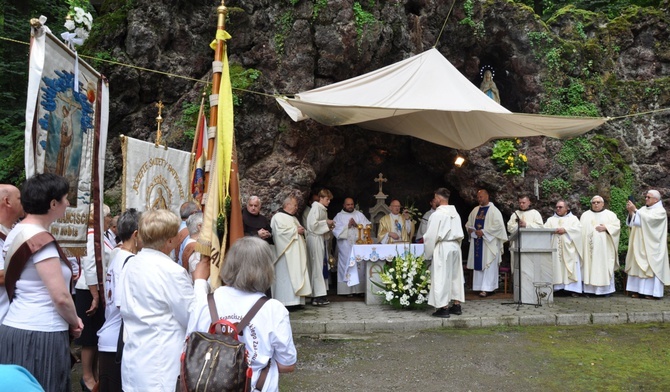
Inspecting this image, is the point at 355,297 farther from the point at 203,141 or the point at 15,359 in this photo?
the point at 15,359

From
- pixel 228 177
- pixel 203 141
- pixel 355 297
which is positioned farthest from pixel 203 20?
pixel 228 177

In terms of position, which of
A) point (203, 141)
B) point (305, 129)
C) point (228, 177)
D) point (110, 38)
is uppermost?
point (110, 38)

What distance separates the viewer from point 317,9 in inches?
420

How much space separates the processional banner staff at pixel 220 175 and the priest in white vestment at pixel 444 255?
4570 mm

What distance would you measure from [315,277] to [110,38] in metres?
5.90

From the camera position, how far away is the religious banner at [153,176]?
6.62 m

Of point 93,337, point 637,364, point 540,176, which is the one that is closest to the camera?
point 93,337

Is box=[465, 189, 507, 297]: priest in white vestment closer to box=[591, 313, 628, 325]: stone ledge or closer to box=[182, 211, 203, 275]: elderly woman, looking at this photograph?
box=[591, 313, 628, 325]: stone ledge

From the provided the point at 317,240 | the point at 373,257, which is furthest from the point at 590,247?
the point at 317,240

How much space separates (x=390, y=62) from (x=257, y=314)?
9961 millimetres

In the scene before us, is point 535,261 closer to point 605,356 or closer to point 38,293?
point 605,356

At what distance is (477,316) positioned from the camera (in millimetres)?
8617

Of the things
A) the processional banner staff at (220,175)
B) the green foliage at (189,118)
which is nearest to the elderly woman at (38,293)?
the processional banner staff at (220,175)

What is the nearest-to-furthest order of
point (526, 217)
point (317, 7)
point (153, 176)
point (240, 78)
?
point (153, 176) < point (240, 78) < point (317, 7) < point (526, 217)
